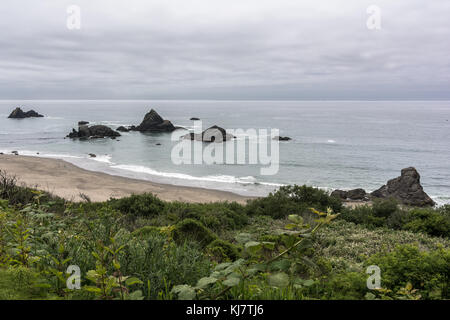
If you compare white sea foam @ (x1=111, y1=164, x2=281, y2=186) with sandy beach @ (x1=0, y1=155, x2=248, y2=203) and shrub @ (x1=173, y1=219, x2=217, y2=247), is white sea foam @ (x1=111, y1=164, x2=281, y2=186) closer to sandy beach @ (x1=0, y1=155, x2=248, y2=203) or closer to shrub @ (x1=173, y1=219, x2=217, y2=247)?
sandy beach @ (x1=0, y1=155, x2=248, y2=203)

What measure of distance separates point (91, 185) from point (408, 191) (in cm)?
2893

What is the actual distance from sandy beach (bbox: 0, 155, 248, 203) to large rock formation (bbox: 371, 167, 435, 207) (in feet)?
44.8

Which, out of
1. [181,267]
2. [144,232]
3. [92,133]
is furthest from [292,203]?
[92,133]

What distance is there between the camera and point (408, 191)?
27.6m

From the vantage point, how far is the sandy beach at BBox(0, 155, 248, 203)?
26.2m

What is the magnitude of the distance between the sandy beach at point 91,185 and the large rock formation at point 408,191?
537 inches

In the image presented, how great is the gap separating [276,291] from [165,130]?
84.1 metres

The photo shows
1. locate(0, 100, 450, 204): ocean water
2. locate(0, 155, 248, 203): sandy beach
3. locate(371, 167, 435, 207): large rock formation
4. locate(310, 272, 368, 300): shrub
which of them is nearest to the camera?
locate(310, 272, 368, 300): shrub

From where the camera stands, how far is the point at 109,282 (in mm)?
1977

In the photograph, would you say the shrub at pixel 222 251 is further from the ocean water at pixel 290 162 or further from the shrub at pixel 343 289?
the ocean water at pixel 290 162

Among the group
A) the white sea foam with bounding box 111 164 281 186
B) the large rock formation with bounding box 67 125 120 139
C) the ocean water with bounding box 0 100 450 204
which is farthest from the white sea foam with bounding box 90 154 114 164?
the large rock formation with bounding box 67 125 120 139

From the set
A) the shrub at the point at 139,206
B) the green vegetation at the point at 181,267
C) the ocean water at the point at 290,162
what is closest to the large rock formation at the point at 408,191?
the ocean water at the point at 290,162

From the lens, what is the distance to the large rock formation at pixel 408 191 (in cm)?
2681
